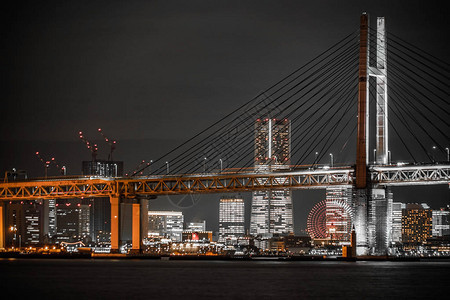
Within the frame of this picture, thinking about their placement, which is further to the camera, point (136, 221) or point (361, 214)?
point (136, 221)

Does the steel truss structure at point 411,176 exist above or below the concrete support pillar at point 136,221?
above

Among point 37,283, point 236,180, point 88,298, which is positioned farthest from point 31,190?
point 88,298

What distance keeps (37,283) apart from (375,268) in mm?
31064

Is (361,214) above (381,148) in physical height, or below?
below

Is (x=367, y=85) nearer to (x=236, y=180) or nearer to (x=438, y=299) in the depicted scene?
(x=236, y=180)

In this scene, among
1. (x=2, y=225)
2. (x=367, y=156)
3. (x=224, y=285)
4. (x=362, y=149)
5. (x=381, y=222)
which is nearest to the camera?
(x=224, y=285)

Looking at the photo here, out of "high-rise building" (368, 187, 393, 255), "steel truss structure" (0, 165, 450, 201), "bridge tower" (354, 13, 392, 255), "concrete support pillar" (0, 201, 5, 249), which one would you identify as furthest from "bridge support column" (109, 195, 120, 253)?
"high-rise building" (368, 187, 393, 255)

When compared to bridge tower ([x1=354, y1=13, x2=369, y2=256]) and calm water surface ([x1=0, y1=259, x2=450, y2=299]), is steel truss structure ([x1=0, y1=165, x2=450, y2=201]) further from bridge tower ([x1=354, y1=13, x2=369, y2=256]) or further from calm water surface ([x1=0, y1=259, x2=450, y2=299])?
calm water surface ([x1=0, y1=259, x2=450, y2=299])

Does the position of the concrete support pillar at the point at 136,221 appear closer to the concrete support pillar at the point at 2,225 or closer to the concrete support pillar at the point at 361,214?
the concrete support pillar at the point at 2,225

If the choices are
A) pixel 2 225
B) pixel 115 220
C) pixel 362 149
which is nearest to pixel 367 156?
pixel 362 149

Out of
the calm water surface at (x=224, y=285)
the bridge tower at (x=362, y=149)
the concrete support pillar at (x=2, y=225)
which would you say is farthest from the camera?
the concrete support pillar at (x=2, y=225)

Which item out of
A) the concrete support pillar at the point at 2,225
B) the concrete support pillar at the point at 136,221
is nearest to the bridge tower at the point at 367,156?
the concrete support pillar at the point at 136,221

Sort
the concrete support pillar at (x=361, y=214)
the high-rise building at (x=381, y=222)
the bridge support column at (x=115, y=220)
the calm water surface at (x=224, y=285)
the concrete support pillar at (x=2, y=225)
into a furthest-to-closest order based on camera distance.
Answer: the concrete support pillar at (x=2, y=225), the bridge support column at (x=115, y=220), the high-rise building at (x=381, y=222), the concrete support pillar at (x=361, y=214), the calm water surface at (x=224, y=285)

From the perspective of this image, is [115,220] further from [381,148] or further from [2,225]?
[381,148]
